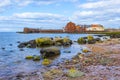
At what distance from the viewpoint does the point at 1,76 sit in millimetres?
21609

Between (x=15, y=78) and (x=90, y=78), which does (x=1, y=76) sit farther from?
(x=90, y=78)

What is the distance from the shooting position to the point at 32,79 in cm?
1922

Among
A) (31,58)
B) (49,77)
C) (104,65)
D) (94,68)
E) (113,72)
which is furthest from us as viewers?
(31,58)

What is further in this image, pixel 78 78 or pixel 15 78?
pixel 15 78

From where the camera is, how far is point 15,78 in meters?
20.3

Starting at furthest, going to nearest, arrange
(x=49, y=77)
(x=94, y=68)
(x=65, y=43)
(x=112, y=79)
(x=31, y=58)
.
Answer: (x=65, y=43) → (x=31, y=58) → (x=94, y=68) → (x=49, y=77) → (x=112, y=79)

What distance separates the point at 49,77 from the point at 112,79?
504cm

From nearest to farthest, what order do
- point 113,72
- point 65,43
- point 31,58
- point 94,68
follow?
point 113,72 → point 94,68 → point 31,58 → point 65,43

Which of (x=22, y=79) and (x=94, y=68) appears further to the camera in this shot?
(x=94, y=68)

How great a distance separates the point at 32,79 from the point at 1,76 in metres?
3.91

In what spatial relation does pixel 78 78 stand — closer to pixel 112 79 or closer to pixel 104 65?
pixel 112 79

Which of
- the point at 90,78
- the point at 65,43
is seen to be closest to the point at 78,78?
the point at 90,78

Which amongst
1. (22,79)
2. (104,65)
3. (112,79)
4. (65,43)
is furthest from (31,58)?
(65,43)

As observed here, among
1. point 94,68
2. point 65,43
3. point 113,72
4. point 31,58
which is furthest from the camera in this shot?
point 65,43
